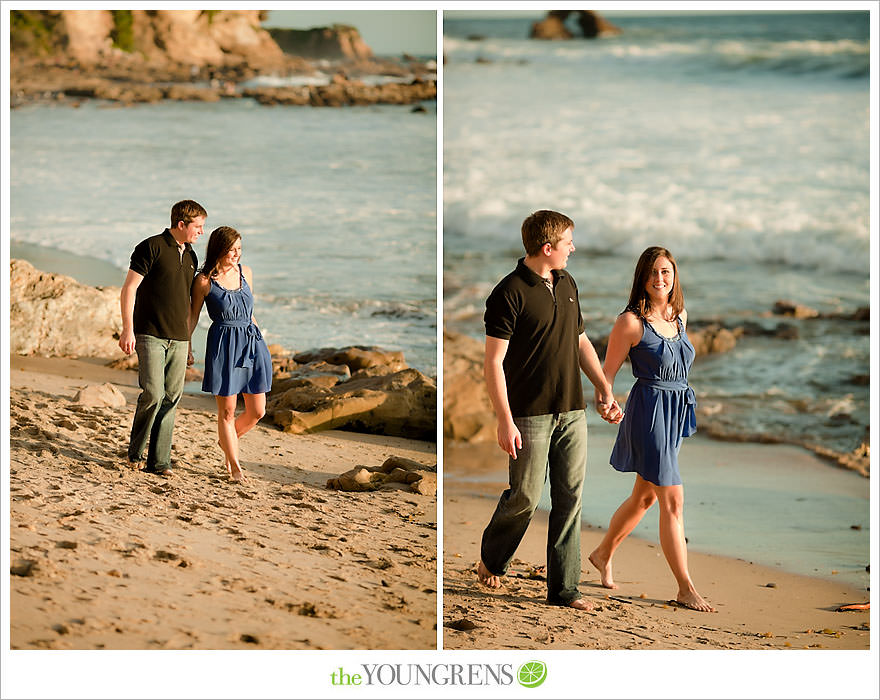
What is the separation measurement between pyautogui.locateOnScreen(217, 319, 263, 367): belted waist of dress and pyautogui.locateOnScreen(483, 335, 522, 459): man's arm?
919 millimetres

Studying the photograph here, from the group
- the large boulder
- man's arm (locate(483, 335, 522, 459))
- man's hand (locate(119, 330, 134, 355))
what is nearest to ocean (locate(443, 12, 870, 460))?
the large boulder

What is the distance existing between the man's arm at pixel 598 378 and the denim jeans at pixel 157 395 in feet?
4.46

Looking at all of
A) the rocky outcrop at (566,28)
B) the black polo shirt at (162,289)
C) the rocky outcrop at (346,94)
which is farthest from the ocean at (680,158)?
the black polo shirt at (162,289)

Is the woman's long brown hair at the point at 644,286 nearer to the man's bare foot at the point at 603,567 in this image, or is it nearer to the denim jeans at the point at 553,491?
the denim jeans at the point at 553,491

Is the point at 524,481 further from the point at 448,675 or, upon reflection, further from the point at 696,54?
the point at 696,54

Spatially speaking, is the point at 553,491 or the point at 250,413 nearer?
the point at 553,491

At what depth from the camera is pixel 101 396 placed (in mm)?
4102

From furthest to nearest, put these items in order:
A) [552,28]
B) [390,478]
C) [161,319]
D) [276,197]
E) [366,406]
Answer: [552,28]
[276,197]
[366,406]
[390,478]
[161,319]

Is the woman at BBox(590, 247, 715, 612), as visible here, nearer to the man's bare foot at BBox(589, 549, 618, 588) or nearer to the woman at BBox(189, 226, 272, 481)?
the man's bare foot at BBox(589, 549, 618, 588)

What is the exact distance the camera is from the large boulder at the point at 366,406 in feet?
13.6

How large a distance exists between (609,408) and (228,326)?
1.32 m

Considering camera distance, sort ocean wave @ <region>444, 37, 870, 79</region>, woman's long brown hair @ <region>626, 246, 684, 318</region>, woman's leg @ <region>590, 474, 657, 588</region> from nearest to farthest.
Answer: woman's long brown hair @ <region>626, 246, 684, 318</region> < woman's leg @ <region>590, 474, 657, 588</region> < ocean wave @ <region>444, 37, 870, 79</region>

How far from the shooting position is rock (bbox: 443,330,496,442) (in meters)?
5.98

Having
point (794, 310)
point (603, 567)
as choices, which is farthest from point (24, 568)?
point (794, 310)
